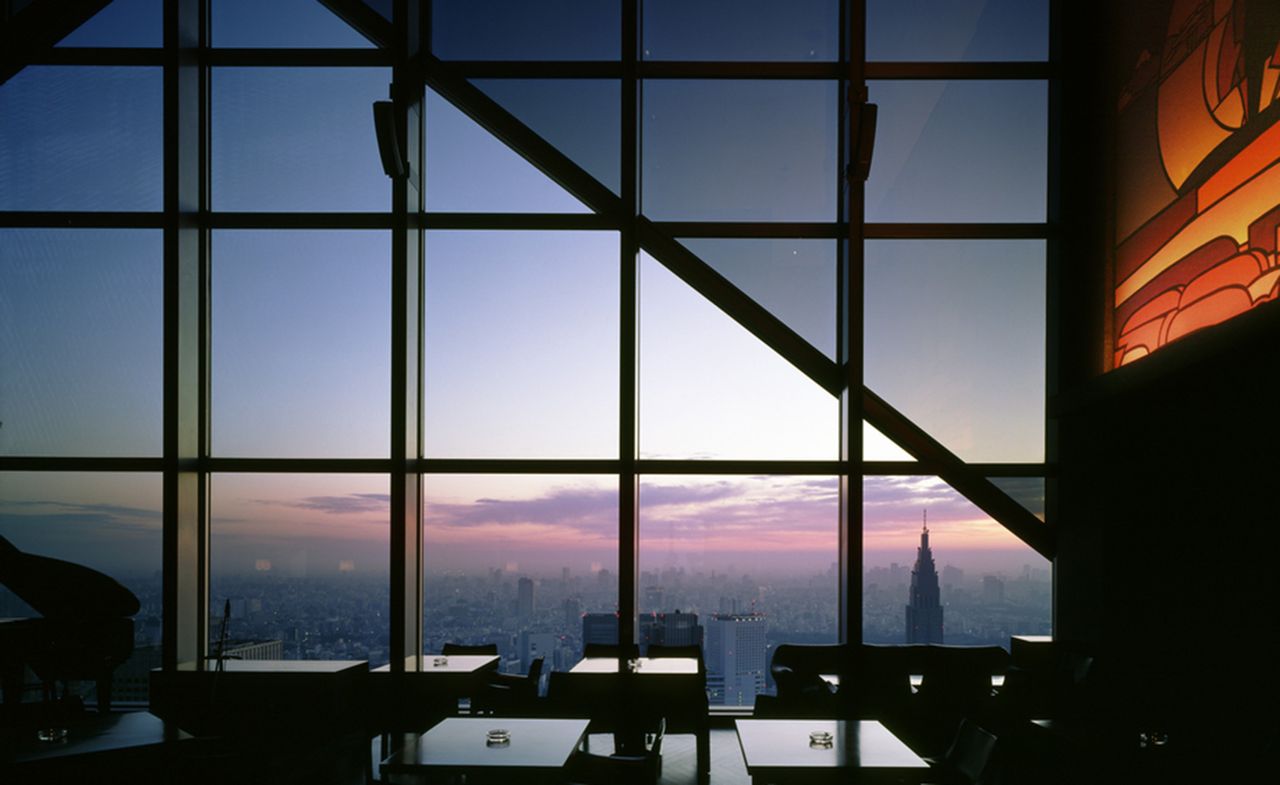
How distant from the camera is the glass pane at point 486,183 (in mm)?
8492

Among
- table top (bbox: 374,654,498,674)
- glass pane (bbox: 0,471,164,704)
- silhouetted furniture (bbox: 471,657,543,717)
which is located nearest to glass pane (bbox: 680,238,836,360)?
silhouetted furniture (bbox: 471,657,543,717)

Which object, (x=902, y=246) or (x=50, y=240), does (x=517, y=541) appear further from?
(x=50, y=240)

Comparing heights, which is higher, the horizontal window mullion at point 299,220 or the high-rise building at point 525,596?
the horizontal window mullion at point 299,220

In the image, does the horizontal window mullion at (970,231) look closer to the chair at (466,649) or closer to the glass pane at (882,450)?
the glass pane at (882,450)

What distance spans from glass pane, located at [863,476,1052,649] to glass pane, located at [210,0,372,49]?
589cm

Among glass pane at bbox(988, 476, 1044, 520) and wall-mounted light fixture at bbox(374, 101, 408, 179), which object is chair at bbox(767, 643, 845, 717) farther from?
wall-mounted light fixture at bbox(374, 101, 408, 179)

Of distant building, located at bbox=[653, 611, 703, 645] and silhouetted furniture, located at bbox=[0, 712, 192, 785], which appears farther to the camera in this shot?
distant building, located at bbox=[653, 611, 703, 645]

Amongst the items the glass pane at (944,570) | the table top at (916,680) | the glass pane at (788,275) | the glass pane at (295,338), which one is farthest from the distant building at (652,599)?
the glass pane at (295,338)

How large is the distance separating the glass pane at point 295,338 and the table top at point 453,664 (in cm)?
193

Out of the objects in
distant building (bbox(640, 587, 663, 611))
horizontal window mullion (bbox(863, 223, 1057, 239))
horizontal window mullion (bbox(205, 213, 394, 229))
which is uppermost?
horizontal window mullion (bbox(205, 213, 394, 229))

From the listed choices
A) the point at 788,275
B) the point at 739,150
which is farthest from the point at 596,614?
the point at 739,150

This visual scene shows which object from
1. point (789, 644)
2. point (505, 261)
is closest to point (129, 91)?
point (505, 261)

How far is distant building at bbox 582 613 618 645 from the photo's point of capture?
8.35 meters

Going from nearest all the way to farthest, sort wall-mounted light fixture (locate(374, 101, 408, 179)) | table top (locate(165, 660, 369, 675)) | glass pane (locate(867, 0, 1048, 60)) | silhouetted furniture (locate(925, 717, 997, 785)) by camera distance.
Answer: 1. silhouetted furniture (locate(925, 717, 997, 785))
2. wall-mounted light fixture (locate(374, 101, 408, 179))
3. table top (locate(165, 660, 369, 675))
4. glass pane (locate(867, 0, 1048, 60))
